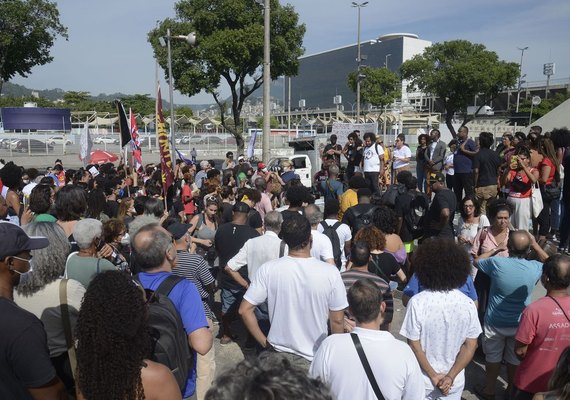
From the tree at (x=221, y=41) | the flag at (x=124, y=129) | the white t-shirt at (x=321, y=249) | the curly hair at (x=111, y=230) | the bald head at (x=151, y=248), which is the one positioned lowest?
the white t-shirt at (x=321, y=249)

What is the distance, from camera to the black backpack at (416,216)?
6.55m

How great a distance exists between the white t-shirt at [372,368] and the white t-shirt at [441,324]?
2.32ft

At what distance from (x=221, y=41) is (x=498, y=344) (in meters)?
23.5

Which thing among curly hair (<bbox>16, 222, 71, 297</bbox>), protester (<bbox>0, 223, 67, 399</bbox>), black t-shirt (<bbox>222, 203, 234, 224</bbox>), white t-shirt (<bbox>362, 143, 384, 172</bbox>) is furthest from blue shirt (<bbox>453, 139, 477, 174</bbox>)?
protester (<bbox>0, 223, 67, 399</bbox>)

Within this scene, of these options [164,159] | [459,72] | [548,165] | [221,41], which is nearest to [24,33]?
[221,41]

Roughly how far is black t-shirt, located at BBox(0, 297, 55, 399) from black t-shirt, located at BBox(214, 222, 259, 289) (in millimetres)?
3109

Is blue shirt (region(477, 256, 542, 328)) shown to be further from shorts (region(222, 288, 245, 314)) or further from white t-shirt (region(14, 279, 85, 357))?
white t-shirt (region(14, 279, 85, 357))

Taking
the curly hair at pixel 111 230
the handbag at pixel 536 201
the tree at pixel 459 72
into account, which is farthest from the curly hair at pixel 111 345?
the tree at pixel 459 72

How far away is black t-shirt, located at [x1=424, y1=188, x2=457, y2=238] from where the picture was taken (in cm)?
614

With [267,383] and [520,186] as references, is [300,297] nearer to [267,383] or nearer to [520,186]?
[267,383]

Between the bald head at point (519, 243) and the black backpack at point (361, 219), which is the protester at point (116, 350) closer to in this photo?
the bald head at point (519, 243)

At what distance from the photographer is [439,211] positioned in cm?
618

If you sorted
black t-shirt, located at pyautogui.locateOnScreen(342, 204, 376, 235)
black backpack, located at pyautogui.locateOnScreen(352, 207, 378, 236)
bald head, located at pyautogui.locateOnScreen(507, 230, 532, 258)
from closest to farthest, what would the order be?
1. bald head, located at pyautogui.locateOnScreen(507, 230, 532, 258)
2. black backpack, located at pyautogui.locateOnScreen(352, 207, 378, 236)
3. black t-shirt, located at pyautogui.locateOnScreen(342, 204, 376, 235)

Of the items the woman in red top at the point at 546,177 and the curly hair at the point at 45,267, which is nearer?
the curly hair at the point at 45,267
